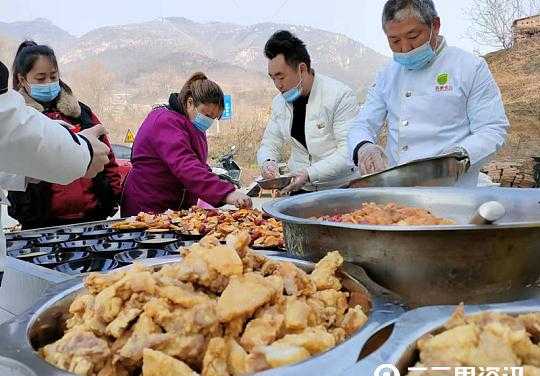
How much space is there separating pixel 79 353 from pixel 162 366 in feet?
0.54

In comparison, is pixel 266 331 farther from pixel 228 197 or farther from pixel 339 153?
pixel 339 153

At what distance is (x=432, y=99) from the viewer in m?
2.82

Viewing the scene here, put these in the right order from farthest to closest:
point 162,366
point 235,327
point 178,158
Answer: point 178,158
point 235,327
point 162,366

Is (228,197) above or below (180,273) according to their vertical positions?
below

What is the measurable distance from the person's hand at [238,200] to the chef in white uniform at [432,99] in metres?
0.63

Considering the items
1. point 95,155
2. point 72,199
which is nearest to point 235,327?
point 95,155

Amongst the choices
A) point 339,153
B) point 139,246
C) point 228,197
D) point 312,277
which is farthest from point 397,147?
point 312,277

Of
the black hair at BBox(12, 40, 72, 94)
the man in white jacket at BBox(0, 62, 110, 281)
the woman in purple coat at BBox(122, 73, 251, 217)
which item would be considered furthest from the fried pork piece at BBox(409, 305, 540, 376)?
the black hair at BBox(12, 40, 72, 94)

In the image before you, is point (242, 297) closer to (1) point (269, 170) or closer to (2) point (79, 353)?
(2) point (79, 353)

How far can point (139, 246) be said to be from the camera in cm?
216

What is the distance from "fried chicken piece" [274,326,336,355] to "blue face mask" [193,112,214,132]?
8.47 ft

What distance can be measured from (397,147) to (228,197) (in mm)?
993

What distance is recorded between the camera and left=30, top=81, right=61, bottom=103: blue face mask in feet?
10.4

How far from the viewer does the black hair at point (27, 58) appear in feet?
10.5
